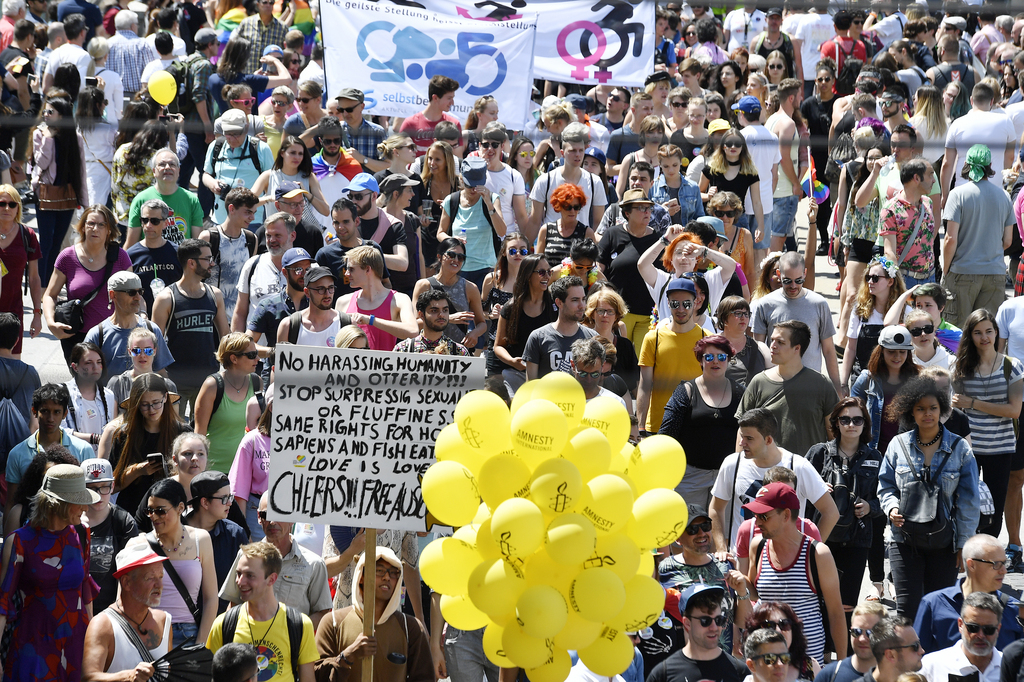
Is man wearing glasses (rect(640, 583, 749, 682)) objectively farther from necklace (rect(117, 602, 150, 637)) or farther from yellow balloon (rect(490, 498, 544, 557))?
necklace (rect(117, 602, 150, 637))

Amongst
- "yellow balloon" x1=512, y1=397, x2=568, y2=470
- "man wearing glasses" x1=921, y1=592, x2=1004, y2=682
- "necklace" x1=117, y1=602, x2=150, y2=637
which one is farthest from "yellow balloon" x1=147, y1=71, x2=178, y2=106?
"man wearing glasses" x1=921, y1=592, x2=1004, y2=682

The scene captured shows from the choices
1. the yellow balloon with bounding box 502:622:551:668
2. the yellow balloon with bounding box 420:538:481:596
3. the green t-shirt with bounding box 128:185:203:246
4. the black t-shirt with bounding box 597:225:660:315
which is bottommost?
the yellow balloon with bounding box 502:622:551:668

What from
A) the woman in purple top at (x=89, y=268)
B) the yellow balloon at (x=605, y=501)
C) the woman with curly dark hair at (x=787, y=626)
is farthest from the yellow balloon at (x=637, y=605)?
the woman in purple top at (x=89, y=268)

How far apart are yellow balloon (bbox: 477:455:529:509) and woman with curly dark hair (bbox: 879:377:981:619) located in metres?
2.45

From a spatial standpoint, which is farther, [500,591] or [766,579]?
[766,579]

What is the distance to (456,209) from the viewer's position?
9.02 m

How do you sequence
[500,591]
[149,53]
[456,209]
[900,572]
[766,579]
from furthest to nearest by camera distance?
[149,53] → [456,209] → [900,572] → [766,579] → [500,591]

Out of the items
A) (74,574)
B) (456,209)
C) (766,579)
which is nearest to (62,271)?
(456,209)

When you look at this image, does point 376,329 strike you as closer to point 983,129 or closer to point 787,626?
point 787,626

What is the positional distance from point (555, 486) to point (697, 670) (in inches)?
49.2

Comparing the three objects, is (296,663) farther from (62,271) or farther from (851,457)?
(62,271)

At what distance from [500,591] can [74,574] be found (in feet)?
5.93

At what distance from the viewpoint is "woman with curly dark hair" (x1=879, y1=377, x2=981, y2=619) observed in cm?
623

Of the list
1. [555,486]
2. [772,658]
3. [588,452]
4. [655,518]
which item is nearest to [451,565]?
[555,486]
